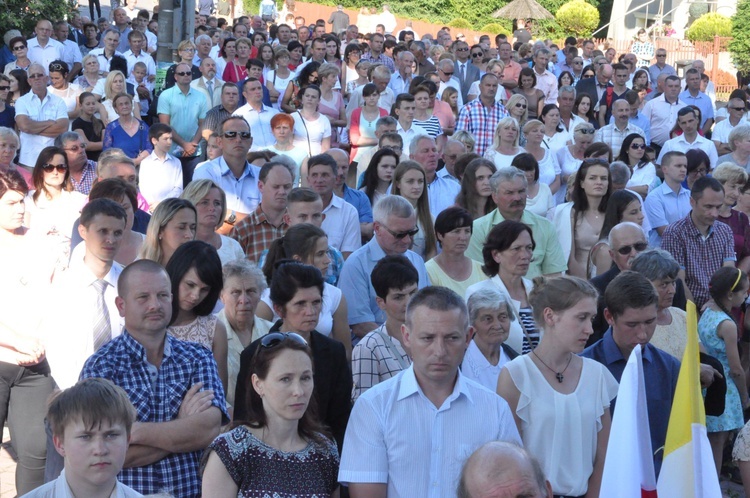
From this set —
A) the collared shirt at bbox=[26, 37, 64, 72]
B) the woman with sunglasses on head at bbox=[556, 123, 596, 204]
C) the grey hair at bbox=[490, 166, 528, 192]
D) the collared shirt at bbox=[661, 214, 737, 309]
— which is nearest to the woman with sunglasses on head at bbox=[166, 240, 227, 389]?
the grey hair at bbox=[490, 166, 528, 192]

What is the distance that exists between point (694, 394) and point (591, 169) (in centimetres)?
525

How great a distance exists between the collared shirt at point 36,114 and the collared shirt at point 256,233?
4.82 m

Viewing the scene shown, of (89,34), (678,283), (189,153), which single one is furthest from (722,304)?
(89,34)

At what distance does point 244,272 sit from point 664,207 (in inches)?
222

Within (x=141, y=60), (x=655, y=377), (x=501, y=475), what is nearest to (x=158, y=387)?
(x=501, y=475)

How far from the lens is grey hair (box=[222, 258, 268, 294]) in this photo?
18.4 ft

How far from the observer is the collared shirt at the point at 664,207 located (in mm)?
9867

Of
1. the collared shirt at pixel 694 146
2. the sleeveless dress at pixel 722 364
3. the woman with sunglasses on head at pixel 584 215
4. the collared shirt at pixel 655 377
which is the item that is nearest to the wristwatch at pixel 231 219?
the woman with sunglasses on head at pixel 584 215

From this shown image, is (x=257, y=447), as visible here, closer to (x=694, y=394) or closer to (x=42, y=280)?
(x=694, y=394)

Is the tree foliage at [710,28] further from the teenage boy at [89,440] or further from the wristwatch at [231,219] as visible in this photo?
the teenage boy at [89,440]

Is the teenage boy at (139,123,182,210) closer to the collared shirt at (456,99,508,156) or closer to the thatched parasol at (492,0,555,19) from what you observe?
the collared shirt at (456,99,508,156)

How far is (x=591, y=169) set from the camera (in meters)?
8.48

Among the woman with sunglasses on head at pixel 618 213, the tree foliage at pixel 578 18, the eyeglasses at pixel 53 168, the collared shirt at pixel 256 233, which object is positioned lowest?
the collared shirt at pixel 256 233

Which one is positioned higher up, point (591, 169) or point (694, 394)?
point (591, 169)
